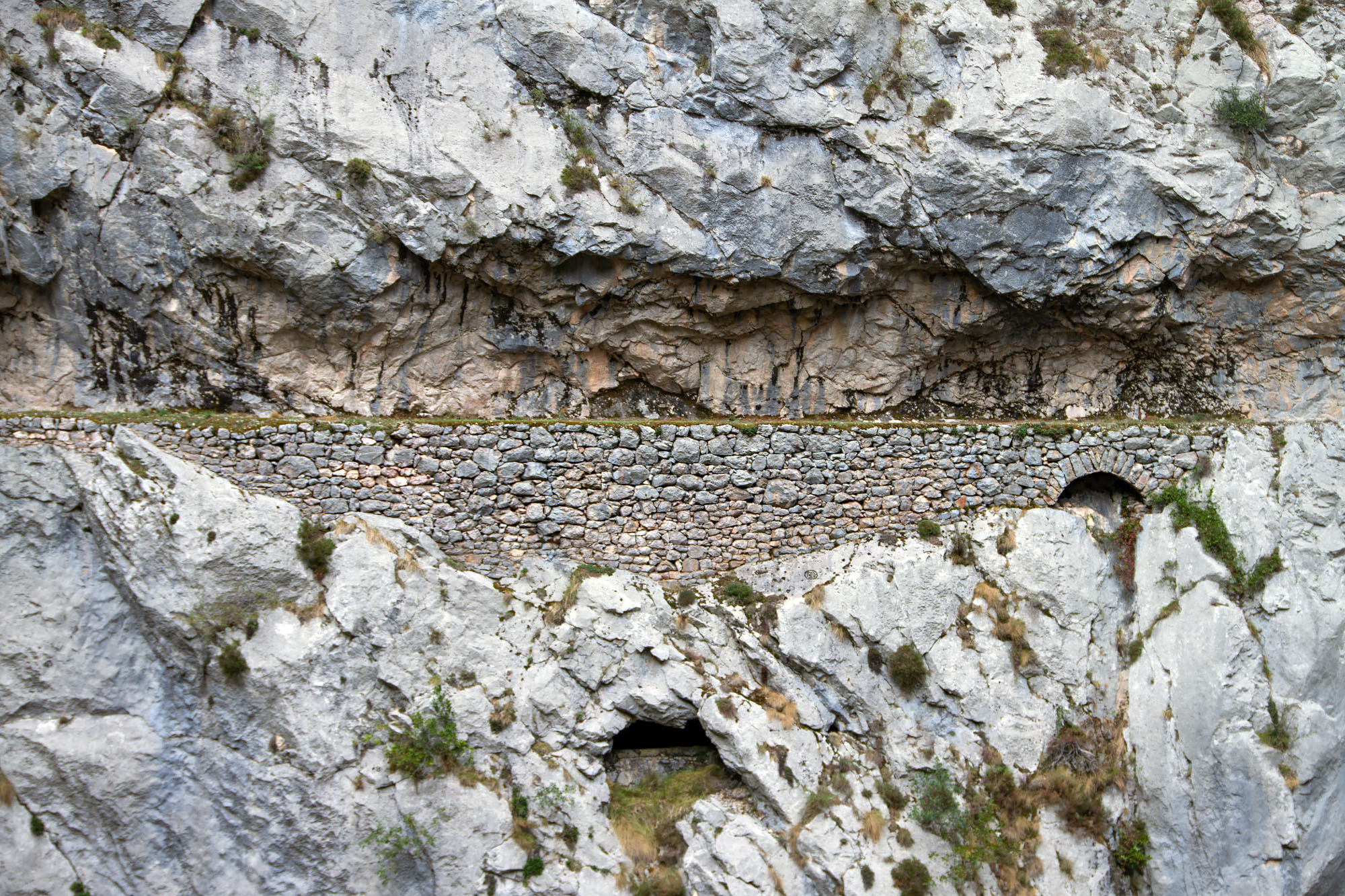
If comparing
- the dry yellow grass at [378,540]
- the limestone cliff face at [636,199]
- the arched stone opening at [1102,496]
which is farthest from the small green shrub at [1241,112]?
the dry yellow grass at [378,540]

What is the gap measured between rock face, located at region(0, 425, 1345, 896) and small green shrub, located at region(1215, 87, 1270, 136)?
20.3 ft

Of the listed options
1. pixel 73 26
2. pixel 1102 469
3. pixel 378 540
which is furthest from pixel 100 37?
pixel 1102 469

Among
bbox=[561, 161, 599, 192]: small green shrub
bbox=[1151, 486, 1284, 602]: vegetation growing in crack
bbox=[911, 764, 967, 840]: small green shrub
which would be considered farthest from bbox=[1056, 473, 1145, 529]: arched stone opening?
bbox=[561, 161, 599, 192]: small green shrub

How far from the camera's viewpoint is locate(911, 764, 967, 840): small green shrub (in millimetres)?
11812

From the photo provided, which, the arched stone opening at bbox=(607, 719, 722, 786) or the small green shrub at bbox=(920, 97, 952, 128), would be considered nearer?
the arched stone opening at bbox=(607, 719, 722, 786)

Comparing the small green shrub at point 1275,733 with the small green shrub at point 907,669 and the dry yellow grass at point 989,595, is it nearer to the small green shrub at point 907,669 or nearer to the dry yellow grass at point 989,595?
the dry yellow grass at point 989,595

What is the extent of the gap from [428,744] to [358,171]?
351 inches

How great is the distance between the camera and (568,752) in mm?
12102

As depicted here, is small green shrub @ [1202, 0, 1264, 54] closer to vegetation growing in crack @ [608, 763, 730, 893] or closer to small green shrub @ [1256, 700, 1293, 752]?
small green shrub @ [1256, 700, 1293, 752]

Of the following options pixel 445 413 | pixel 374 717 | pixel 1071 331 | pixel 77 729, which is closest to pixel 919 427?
pixel 1071 331

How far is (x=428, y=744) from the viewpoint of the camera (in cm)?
1175

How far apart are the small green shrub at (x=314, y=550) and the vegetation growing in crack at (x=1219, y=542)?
13.0 metres

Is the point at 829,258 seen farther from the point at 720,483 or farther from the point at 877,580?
the point at 877,580

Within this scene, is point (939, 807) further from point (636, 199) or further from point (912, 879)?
point (636, 199)
